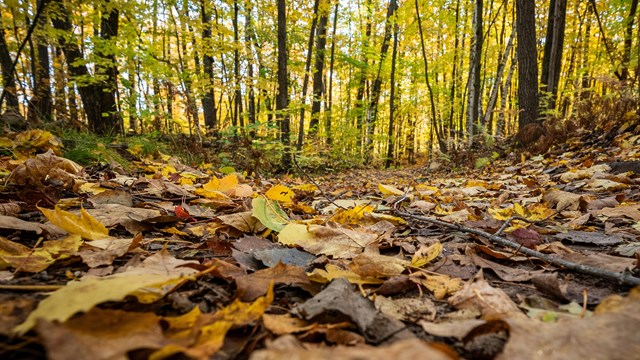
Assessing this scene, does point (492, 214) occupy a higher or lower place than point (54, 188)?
lower

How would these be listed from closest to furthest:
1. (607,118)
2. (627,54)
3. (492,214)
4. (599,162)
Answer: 1. (492,214)
2. (599,162)
3. (607,118)
4. (627,54)

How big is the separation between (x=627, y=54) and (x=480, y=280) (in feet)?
28.5

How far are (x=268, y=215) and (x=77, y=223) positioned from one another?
2.22 feet

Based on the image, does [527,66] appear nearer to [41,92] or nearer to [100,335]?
[100,335]

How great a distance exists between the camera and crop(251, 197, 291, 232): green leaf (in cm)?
138

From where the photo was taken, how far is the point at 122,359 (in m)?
0.41

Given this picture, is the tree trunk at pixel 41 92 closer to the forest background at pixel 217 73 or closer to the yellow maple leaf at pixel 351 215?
the forest background at pixel 217 73

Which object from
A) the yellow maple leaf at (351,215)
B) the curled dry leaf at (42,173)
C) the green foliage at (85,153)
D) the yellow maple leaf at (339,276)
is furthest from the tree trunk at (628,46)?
the curled dry leaf at (42,173)

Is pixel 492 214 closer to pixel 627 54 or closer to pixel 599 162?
pixel 599 162

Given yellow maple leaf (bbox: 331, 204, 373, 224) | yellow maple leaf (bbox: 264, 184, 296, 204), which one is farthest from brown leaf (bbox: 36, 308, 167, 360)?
yellow maple leaf (bbox: 264, 184, 296, 204)

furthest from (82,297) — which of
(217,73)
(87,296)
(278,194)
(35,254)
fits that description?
(217,73)

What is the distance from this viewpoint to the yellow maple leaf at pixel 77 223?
1.00 m

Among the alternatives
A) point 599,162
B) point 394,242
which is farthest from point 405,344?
point 599,162

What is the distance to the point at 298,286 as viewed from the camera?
883mm
